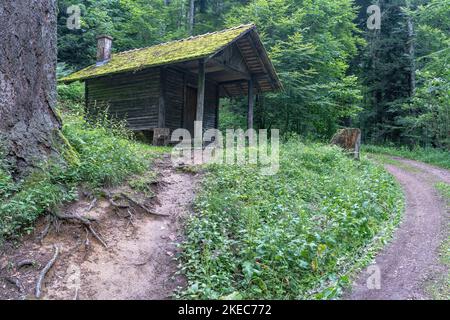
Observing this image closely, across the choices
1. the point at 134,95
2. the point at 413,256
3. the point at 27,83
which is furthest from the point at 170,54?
the point at 413,256

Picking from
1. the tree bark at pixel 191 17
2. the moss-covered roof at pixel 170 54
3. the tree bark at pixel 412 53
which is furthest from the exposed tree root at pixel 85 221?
the tree bark at pixel 191 17

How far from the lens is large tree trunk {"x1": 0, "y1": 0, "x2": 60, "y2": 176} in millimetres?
5094

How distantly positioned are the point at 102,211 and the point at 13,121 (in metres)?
1.87

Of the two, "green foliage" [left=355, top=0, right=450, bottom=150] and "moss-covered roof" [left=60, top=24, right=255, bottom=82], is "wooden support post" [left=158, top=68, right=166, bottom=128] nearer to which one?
"moss-covered roof" [left=60, top=24, right=255, bottom=82]

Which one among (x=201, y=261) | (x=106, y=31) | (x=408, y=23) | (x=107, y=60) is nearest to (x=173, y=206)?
(x=201, y=261)

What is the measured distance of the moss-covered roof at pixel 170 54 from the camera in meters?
10.9

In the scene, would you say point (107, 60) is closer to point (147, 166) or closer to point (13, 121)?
point (147, 166)

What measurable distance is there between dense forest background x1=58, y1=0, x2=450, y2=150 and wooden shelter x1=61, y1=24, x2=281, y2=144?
3.10 m

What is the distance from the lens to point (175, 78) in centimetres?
1352

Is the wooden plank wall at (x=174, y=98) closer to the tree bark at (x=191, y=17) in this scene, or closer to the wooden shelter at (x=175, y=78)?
the wooden shelter at (x=175, y=78)

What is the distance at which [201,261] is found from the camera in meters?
4.57

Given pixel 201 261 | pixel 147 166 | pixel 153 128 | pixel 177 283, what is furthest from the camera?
pixel 153 128

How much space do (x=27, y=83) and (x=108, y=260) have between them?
3.07 m
